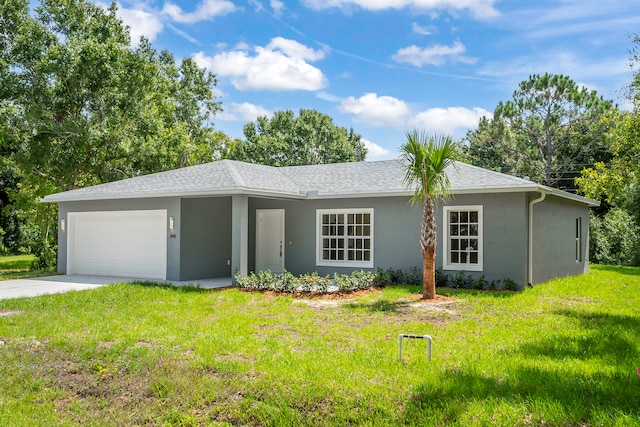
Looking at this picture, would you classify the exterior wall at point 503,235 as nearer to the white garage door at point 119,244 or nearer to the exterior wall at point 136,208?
the exterior wall at point 136,208

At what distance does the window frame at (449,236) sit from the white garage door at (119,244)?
7570 millimetres

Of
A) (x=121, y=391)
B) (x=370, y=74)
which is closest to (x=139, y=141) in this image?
(x=370, y=74)

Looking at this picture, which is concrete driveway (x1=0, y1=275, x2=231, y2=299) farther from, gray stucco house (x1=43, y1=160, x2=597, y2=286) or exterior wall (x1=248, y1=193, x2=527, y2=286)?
exterior wall (x1=248, y1=193, x2=527, y2=286)

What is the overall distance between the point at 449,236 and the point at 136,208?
347 inches

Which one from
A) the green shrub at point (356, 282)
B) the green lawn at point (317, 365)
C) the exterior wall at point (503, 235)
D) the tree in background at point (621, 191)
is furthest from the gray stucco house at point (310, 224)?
the tree in background at point (621, 191)

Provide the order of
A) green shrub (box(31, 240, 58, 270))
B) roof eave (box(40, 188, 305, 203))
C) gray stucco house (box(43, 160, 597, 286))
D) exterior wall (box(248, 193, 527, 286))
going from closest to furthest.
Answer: exterior wall (box(248, 193, 527, 286)), gray stucco house (box(43, 160, 597, 286)), roof eave (box(40, 188, 305, 203)), green shrub (box(31, 240, 58, 270))

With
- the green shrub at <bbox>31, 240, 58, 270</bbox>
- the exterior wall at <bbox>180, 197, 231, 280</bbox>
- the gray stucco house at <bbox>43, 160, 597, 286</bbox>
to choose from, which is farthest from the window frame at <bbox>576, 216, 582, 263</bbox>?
the green shrub at <bbox>31, 240, 58, 270</bbox>

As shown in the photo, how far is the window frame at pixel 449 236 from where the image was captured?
1270 centimetres

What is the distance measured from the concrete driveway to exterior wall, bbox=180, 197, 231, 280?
1.51 ft

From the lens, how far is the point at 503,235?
40.9 feet

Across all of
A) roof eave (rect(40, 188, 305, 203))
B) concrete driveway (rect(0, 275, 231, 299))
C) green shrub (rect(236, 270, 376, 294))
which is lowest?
concrete driveway (rect(0, 275, 231, 299))

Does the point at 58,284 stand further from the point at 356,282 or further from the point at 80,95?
the point at 80,95

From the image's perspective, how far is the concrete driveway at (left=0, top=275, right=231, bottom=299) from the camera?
12.2 m

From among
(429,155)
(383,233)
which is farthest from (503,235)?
(429,155)
